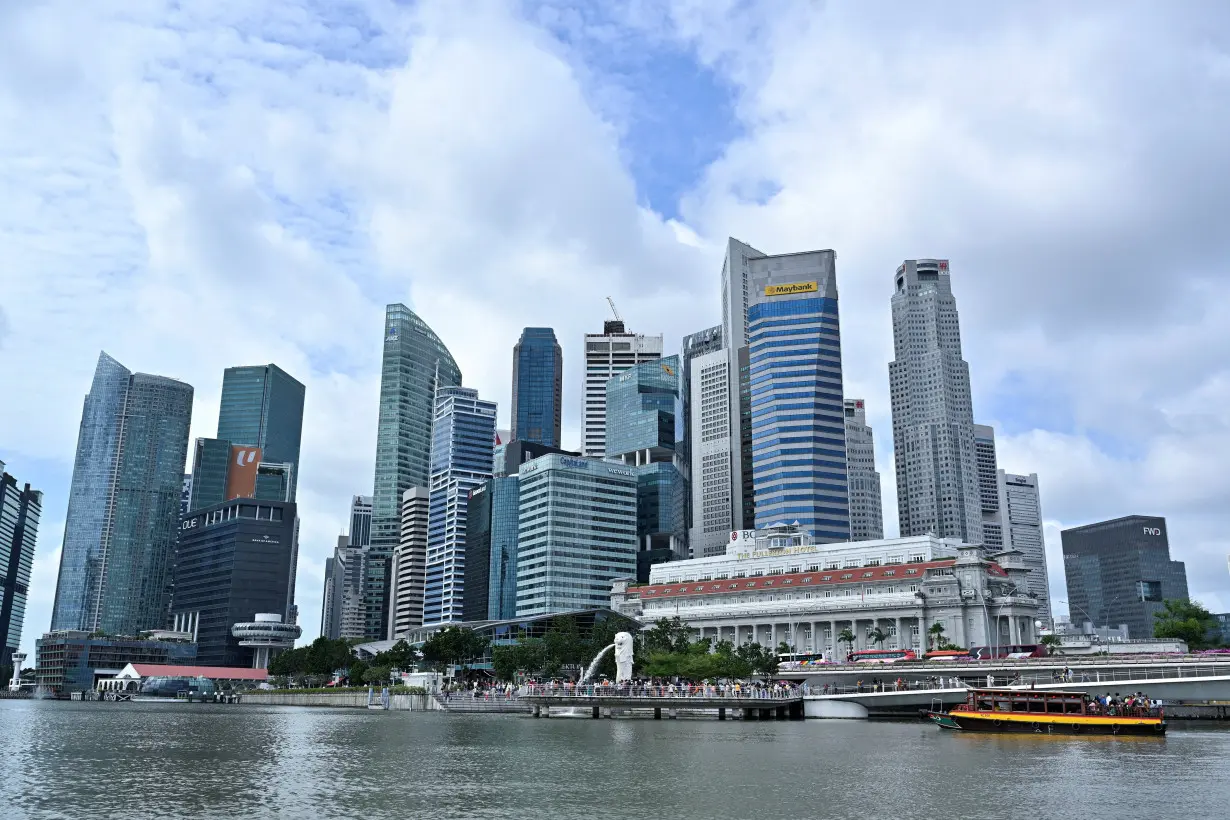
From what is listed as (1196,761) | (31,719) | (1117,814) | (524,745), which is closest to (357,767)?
(524,745)

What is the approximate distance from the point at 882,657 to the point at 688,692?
45207 millimetres

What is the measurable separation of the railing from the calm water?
2693 centimetres

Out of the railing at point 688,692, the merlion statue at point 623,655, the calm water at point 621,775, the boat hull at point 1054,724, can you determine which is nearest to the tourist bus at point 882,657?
the railing at point 688,692

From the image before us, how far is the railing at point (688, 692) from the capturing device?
138m

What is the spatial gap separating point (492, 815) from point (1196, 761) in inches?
2027

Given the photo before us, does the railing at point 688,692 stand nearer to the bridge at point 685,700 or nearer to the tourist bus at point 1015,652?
the bridge at point 685,700

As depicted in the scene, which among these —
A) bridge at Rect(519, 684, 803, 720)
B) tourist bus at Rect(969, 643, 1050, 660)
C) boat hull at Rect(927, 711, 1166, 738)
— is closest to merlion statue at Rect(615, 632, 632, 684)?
bridge at Rect(519, 684, 803, 720)

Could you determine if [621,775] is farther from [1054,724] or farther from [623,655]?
[623,655]

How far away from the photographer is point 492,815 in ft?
169

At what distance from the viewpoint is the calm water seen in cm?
5300

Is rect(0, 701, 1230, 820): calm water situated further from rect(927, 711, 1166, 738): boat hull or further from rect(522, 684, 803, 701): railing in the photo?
rect(522, 684, 803, 701): railing

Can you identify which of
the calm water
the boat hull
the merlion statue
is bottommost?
the calm water

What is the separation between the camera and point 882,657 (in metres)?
173

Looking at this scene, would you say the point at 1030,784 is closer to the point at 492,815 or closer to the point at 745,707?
the point at 492,815
